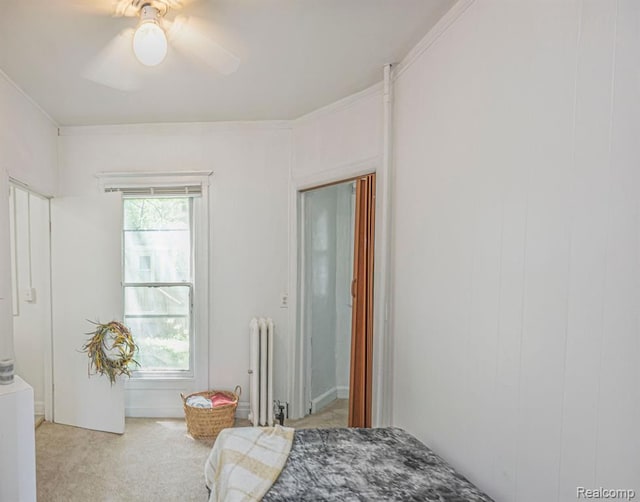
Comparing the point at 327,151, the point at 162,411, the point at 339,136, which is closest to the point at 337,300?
the point at 327,151

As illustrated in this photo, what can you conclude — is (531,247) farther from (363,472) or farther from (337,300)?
(337,300)

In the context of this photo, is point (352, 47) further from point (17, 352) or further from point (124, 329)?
point (17, 352)

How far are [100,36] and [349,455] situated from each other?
2.46 meters

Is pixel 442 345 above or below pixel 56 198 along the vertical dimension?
below

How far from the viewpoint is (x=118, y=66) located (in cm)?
219

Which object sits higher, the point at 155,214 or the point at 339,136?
the point at 339,136

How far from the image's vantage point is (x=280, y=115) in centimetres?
303

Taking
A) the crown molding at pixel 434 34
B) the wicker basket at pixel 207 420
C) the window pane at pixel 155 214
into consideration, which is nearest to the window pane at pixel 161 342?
the wicker basket at pixel 207 420

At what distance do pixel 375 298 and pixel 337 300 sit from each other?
1232 millimetres

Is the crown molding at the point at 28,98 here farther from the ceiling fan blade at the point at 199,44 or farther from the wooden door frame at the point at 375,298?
the wooden door frame at the point at 375,298

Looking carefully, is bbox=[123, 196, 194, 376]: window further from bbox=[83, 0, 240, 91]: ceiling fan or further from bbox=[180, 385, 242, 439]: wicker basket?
bbox=[83, 0, 240, 91]: ceiling fan

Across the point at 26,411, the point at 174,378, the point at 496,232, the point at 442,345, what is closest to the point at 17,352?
the point at 174,378

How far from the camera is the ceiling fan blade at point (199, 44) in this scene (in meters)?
1.79

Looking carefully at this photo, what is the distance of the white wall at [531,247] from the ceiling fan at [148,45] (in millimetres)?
1194
